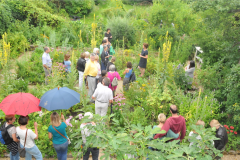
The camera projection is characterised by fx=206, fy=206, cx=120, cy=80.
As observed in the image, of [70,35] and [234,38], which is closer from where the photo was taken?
[234,38]

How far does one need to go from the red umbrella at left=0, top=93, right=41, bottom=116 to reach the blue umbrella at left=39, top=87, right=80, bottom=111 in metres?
0.18

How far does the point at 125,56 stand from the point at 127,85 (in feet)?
9.71

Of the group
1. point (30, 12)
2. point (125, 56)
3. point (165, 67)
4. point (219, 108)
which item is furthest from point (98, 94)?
point (30, 12)

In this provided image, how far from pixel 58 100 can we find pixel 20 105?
72 cm

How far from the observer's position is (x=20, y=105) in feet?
13.3

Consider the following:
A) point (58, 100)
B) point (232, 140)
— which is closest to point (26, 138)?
point (58, 100)

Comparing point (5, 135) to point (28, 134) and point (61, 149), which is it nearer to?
point (28, 134)

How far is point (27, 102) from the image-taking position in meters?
4.14

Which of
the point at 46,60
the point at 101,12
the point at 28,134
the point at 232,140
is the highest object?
the point at 101,12

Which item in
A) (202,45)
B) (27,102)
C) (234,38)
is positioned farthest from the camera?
(202,45)

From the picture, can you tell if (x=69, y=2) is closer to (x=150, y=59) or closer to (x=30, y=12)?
(x=30, y=12)

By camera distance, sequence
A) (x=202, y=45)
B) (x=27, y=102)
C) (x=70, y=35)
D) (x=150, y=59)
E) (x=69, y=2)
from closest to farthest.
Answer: (x=27, y=102), (x=202, y=45), (x=150, y=59), (x=70, y=35), (x=69, y=2)

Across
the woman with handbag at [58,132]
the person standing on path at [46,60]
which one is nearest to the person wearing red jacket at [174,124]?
the woman with handbag at [58,132]

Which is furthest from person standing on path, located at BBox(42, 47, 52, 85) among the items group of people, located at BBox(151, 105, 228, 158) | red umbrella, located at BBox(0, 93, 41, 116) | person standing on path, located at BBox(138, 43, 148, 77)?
group of people, located at BBox(151, 105, 228, 158)
